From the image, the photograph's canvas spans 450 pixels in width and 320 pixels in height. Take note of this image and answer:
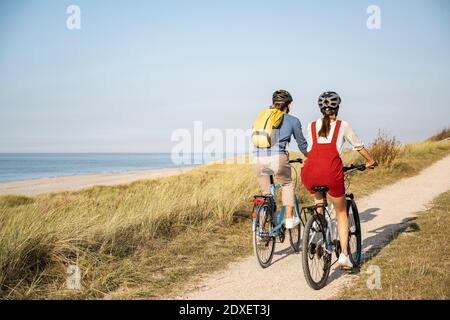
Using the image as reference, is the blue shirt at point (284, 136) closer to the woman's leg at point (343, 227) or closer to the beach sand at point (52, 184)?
the woman's leg at point (343, 227)

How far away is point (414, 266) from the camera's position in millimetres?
5109

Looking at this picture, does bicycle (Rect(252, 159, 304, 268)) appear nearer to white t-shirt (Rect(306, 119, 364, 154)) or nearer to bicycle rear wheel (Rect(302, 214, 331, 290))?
bicycle rear wheel (Rect(302, 214, 331, 290))

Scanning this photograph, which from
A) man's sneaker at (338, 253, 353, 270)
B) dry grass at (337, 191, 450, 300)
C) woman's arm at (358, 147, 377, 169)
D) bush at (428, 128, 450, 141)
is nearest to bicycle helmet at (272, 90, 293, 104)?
woman's arm at (358, 147, 377, 169)

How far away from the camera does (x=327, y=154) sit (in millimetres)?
4590

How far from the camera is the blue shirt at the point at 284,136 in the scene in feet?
18.2

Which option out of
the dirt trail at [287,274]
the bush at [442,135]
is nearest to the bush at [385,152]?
the dirt trail at [287,274]

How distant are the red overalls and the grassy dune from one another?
2.06 metres

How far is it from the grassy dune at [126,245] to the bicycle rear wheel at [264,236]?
67 centimetres

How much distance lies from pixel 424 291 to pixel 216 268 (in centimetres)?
265

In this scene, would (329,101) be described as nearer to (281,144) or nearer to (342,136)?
(342,136)

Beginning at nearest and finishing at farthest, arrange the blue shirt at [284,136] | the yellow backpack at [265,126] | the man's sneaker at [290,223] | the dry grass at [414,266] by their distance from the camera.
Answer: the dry grass at [414,266]
the yellow backpack at [265,126]
the blue shirt at [284,136]
the man's sneaker at [290,223]

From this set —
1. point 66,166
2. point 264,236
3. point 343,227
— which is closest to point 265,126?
point 264,236
